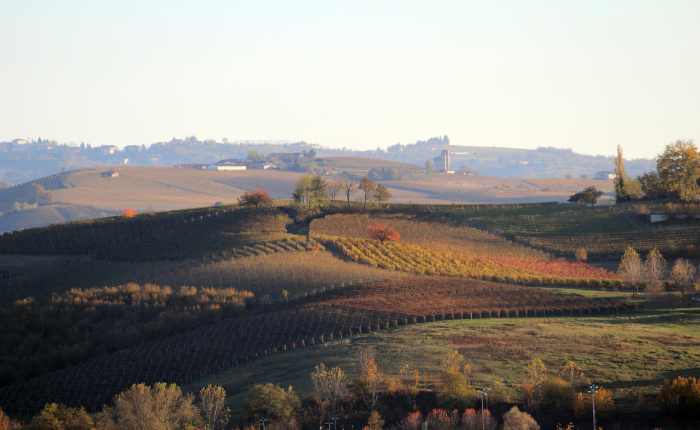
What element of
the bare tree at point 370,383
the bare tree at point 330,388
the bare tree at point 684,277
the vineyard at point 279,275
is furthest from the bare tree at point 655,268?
the bare tree at point 330,388

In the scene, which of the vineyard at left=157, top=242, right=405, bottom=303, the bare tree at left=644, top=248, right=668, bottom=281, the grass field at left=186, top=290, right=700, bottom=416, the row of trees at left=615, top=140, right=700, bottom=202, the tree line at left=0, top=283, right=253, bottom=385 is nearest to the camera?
the grass field at left=186, top=290, right=700, bottom=416

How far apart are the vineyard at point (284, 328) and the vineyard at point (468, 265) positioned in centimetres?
746

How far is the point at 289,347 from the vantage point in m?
52.8

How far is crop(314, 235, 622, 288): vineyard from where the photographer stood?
74.2 m

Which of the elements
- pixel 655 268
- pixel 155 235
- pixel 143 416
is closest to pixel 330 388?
pixel 143 416

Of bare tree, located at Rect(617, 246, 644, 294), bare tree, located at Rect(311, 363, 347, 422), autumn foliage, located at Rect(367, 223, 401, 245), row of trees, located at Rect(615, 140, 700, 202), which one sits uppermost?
row of trees, located at Rect(615, 140, 700, 202)

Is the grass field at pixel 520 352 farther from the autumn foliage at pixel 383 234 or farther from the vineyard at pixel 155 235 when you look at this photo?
the vineyard at pixel 155 235

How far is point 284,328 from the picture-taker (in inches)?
2248

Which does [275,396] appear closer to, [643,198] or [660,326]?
[660,326]

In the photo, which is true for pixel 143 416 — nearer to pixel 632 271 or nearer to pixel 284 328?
pixel 284 328

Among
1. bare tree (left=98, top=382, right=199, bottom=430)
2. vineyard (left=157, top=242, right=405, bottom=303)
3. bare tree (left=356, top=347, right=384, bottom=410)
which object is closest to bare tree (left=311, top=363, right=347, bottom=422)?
bare tree (left=356, top=347, right=384, bottom=410)

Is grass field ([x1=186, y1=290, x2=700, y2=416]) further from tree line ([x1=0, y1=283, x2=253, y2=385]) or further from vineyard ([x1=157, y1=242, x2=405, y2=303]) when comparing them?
vineyard ([x1=157, y1=242, x2=405, y2=303])

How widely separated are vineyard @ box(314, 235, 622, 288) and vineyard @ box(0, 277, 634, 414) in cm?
746

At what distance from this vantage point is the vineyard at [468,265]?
243 ft
